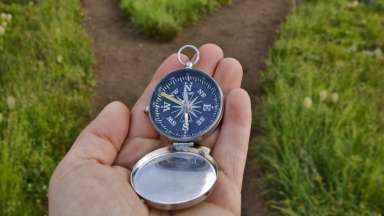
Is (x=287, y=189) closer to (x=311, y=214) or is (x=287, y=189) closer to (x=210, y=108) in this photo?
(x=311, y=214)

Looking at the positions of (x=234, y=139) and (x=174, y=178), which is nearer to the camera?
(x=174, y=178)

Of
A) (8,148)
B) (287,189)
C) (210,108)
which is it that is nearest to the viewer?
(210,108)

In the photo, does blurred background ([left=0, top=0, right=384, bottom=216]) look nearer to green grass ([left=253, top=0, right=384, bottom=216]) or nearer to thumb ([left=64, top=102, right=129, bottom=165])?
green grass ([left=253, top=0, right=384, bottom=216])

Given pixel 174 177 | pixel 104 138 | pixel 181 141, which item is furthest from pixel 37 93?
pixel 174 177

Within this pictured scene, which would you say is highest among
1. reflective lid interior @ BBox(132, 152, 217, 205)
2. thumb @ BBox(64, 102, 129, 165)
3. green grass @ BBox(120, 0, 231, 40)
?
thumb @ BBox(64, 102, 129, 165)

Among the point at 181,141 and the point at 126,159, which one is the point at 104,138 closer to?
the point at 126,159

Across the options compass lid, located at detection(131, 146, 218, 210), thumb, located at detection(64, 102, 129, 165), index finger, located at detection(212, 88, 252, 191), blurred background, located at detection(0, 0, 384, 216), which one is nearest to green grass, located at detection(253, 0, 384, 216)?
blurred background, located at detection(0, 0, 384, 216)

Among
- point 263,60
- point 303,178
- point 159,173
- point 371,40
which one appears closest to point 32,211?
point 159,173
